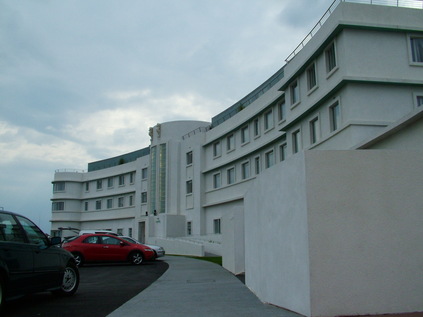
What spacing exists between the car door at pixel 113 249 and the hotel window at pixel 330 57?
498 inches

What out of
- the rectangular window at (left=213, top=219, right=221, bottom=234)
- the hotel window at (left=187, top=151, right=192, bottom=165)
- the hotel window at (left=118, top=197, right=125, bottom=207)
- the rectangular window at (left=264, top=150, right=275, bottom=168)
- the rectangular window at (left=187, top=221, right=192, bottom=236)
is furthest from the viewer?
the hotel window at (left=118, top=197, right=125, bottom=207)

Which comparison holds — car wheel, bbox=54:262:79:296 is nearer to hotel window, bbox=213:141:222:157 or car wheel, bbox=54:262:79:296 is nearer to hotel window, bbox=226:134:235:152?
hotel window, bbox=226:134:235:152

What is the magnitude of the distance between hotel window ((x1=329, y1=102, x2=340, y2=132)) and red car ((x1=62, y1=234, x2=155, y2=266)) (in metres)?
10.5

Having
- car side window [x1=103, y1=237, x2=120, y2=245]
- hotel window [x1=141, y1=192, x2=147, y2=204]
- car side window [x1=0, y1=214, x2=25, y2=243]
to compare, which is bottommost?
car side window [x1=103, y1=237, x2=120, y2=245]

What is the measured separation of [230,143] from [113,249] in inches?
727

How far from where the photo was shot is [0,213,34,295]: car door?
25.2 ft

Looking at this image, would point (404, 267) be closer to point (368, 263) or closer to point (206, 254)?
point (368, 263)

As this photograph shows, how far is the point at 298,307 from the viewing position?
681 centimetres

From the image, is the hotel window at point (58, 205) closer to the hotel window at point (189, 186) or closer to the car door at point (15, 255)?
the hotel window at point (189, 186)

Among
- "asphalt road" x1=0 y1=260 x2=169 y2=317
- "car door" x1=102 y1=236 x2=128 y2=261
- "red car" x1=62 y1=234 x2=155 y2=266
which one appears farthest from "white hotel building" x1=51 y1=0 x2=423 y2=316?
"car door" x1=102 y1=236 x2=128 y2=261

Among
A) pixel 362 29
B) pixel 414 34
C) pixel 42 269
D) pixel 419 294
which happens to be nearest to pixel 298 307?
pixel 419 294

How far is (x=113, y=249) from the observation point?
71.3 feet

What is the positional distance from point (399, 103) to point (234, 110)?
75.7ft

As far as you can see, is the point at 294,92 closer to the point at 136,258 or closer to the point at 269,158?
the point at 269,158
